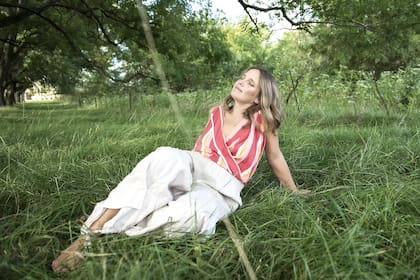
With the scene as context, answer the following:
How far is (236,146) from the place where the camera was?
71.7 inches

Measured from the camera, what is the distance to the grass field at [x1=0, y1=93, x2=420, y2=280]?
1.14 m

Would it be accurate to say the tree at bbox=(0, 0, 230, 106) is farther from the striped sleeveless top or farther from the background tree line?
the striped sleeveless top

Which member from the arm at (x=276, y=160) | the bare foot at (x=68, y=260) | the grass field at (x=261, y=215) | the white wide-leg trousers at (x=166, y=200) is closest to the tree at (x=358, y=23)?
the grass field at (x=261, y=215)

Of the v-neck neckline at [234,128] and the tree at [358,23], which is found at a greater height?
the tree at [358,23]

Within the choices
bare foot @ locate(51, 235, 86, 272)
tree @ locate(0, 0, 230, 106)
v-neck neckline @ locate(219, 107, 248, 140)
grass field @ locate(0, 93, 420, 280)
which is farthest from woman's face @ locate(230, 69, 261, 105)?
tree @ locate(0, 0, 230, 106)

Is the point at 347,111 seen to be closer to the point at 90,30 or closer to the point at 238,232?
the point at 238,232

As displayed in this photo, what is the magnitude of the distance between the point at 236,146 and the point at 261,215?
37cm

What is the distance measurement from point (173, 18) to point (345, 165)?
14.6 feet

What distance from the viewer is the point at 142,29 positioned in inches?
266

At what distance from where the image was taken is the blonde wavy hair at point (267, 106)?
1869mm

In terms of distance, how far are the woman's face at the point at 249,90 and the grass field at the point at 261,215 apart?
461mm

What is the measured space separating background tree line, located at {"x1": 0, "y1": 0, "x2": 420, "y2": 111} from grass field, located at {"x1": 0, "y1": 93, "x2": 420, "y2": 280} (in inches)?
77.6

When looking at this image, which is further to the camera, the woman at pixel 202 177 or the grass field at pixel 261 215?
the woman at pixel 202 177

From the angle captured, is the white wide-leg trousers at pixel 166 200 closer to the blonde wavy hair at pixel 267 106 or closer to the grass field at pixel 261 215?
the grass field at pixel 261 215
